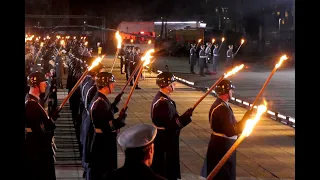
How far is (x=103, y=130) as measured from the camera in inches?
352

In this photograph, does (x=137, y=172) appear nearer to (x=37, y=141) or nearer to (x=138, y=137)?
(x=138, y=137)

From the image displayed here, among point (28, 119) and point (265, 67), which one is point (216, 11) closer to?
point (265, 67)

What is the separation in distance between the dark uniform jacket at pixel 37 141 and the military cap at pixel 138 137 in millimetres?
3909

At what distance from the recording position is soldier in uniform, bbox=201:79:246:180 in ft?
27.6

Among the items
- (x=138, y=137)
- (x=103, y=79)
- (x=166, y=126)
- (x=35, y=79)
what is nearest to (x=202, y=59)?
(x=166, y=126)

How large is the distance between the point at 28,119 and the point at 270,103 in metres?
13.2

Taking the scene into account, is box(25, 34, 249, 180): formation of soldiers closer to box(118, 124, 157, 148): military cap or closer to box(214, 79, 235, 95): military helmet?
box(214, 79, 235, 95): military helmet

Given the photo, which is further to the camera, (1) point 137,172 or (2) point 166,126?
(2) point 166,126

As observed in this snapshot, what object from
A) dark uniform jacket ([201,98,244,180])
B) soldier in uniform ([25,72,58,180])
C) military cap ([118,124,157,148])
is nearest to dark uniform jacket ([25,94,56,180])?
soldier in uniform ([25,72,58,180])

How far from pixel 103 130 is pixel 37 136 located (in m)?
0.99

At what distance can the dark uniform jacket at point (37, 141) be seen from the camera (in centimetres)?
829
